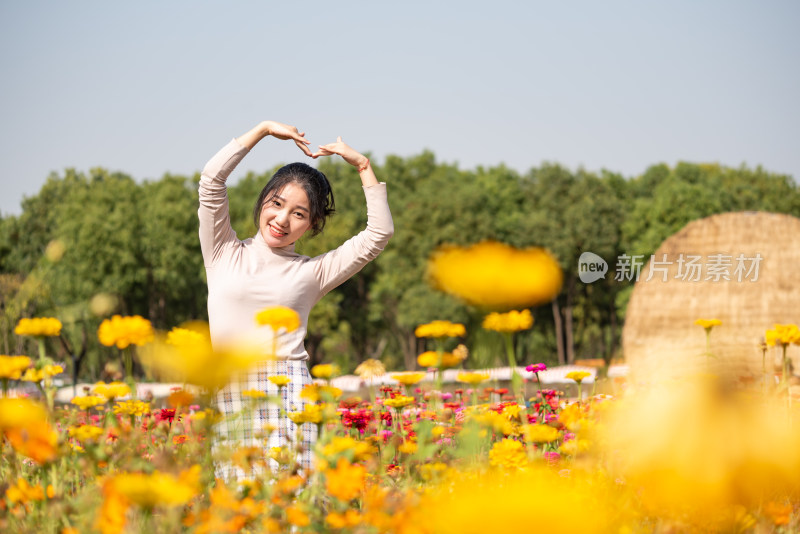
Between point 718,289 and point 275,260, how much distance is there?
25.7 ft

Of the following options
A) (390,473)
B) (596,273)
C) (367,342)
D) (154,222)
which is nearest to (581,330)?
(596,273)

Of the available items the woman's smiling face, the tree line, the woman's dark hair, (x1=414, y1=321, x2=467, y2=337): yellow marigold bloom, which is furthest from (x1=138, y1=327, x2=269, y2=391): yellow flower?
the tree line

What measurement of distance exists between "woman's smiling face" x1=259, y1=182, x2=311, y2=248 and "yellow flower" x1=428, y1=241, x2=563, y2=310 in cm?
153

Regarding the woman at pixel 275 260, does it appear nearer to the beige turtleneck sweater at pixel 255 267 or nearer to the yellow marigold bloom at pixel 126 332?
the beige turtleneck sweater at pixel 255 267

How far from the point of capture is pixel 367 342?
102 feet

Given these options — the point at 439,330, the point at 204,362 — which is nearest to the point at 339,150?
the point at 439,330

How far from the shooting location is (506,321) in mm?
2051

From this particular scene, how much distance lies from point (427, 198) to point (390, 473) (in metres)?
23.1

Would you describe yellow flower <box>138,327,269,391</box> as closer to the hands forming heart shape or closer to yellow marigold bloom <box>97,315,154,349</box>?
yellow marigold bloom <box>97,315,154,349</box>

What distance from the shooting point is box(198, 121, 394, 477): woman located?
298 cm

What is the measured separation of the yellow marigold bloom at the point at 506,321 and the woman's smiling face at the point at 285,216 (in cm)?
133

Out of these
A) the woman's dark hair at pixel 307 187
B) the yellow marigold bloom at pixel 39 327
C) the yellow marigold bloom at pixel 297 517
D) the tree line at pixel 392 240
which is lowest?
the yellow marigold bloom at pixel 297 517

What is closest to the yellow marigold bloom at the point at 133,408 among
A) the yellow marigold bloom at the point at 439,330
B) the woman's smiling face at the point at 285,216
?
the woman's smiling face at the point at 285,216

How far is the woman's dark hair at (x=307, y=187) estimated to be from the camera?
328 cm
